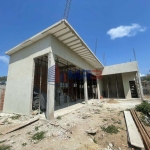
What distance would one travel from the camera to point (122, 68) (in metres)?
12.4

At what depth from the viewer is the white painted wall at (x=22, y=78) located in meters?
5.35

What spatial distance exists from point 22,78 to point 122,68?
36.5 ft

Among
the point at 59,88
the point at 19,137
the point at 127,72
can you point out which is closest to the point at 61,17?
the point at 19,137

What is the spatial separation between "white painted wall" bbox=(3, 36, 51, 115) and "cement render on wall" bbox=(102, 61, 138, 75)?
9.95 meters

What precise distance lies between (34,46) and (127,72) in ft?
36.4

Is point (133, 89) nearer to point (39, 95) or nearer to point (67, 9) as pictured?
point (39, 95)

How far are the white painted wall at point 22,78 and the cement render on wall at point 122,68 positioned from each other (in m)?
9.95

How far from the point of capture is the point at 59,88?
9688 millimetres

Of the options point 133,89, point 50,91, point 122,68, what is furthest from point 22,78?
point 133,89

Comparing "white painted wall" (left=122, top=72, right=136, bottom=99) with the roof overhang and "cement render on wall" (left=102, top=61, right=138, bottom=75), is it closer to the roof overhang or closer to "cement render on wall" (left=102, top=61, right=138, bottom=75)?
"cement render on wall" (left=102, top=61, right=138, bottom=75)

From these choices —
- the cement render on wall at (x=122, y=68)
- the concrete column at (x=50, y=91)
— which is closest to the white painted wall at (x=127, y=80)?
the cement render on wall at (x=122, y=68)

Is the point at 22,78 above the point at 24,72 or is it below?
below

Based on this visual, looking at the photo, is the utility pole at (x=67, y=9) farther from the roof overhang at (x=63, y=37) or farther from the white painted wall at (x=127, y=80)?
the white painted wall at (x=127, y=80)

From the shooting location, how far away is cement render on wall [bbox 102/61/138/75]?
11645mm
